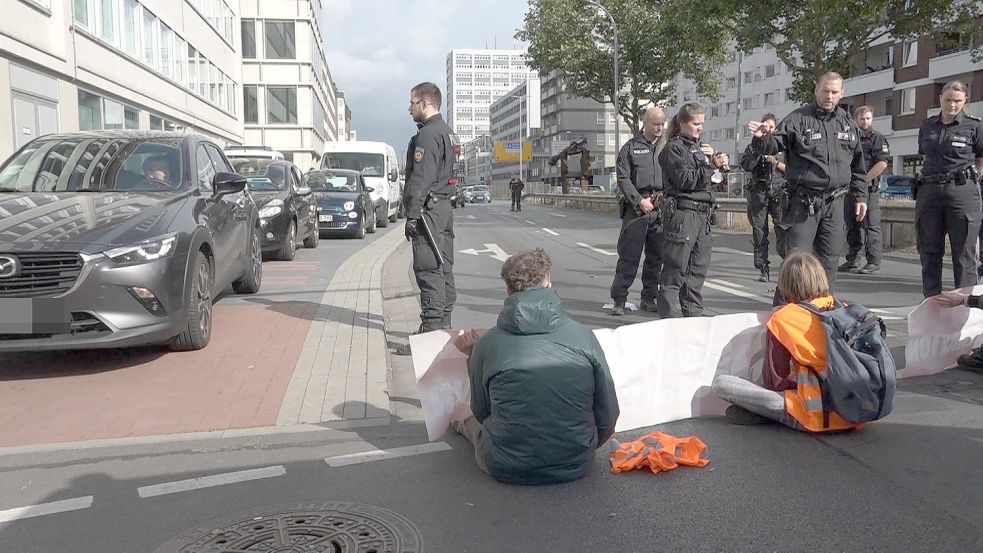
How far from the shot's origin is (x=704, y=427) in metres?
4.66

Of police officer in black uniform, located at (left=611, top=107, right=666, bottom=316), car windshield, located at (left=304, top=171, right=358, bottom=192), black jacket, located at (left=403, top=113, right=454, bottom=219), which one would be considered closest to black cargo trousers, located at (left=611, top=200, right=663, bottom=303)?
police officer in black uniform, located at (left=611, top=107, right=666, bottom=316)

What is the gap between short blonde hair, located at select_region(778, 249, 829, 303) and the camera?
4480mm

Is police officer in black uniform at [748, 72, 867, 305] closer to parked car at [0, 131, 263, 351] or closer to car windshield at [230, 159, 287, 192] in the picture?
parked car at [0, 131, 263, 351]

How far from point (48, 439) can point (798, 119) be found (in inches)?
237

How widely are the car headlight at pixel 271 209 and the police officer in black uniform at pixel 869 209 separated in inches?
326

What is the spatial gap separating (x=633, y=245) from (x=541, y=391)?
4.80m

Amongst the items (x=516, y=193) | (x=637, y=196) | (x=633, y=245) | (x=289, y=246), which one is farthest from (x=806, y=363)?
(x=516, y=193)

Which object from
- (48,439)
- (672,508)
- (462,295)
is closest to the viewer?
(672,508)

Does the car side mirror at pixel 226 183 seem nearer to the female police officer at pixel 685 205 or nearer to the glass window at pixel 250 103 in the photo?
the female police officer at pixel 685 205

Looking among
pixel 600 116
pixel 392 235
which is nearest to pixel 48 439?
pixel 392 235

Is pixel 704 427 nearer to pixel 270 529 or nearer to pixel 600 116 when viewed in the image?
pixel 270 529

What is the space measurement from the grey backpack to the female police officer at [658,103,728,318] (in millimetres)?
2945

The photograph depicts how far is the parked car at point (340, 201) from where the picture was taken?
18500 millimetres

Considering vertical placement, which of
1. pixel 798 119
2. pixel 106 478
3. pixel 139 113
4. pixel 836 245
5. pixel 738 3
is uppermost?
pixel 738 3
